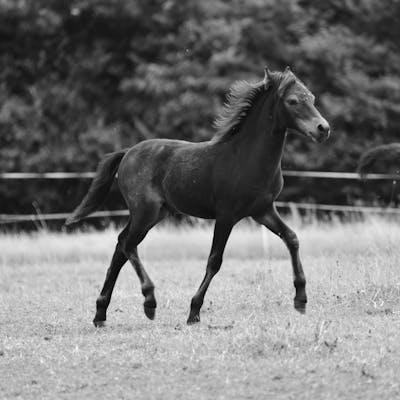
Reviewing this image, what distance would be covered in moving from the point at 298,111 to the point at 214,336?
6.56 ft

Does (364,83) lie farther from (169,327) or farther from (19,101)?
(169,327)

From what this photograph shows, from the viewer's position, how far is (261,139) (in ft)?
26.1

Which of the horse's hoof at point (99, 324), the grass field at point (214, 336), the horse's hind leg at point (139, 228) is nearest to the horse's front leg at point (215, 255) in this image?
the grass field at point (214, 336)

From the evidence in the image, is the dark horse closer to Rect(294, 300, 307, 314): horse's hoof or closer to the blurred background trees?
Rect(294, 300, 307, 314): horse's hoof

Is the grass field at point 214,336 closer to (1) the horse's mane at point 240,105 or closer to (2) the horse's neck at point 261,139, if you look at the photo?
(2) the horse's neck at point 261,139

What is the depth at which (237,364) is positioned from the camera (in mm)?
6270

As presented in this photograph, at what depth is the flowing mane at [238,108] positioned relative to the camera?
8.12 metres

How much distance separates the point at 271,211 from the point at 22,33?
20459mm

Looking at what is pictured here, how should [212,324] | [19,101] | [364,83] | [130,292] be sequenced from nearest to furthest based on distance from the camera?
1. [212,324]
2. [130,292]
3. [364,83]
4. [19,101]

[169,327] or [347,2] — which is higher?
[347,2]

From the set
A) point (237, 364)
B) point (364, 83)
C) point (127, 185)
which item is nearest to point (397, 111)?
point (364, 83)

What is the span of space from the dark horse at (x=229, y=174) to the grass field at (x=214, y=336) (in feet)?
1.92

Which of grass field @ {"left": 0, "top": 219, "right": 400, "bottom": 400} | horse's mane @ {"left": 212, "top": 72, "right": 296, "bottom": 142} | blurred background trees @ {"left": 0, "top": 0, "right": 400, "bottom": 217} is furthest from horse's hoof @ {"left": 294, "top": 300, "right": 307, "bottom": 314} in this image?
blurred background trees @ {"left": 0, "top": 0, "right": 400, "bottom": 217}

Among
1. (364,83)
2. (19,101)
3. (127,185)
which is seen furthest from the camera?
(19,101)
